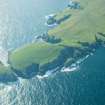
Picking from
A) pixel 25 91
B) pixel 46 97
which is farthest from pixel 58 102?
pixel 25 91

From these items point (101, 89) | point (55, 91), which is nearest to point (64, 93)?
point (55, 91)

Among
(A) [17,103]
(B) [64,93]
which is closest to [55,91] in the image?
(B) [64,93]

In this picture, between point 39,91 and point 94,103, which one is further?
point 39,91

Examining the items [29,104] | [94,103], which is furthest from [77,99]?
[29,104]

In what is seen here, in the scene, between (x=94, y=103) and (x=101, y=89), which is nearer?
(x=94, y=103)

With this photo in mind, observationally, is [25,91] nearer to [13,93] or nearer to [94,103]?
[13,93]

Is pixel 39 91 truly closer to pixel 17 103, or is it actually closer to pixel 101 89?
pixel 17 103

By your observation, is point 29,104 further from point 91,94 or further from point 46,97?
point 91,94
